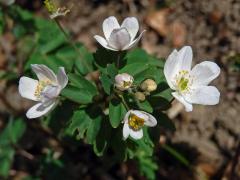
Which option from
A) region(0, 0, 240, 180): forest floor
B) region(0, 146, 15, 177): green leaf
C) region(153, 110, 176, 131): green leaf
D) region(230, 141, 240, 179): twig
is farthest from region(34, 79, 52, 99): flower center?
region(230, 141, 240, 179): twig

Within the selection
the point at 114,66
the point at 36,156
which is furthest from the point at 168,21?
the point at 114,66

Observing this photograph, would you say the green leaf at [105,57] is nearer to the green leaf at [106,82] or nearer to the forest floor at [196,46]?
the green leaf at [106,82]

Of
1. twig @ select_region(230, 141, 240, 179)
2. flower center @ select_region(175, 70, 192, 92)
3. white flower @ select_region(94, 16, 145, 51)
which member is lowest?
twig @ select_region(230, 141, 240, 179)

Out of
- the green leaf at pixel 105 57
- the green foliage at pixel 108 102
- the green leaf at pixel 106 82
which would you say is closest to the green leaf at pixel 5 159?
the green foliage at pixel 108 102

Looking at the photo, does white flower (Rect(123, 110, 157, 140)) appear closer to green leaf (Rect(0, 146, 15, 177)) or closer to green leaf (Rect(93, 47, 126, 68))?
green leaf (Rect(93, 47, 126, 68))

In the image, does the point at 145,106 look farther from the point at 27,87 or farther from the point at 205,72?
the point at 27,87

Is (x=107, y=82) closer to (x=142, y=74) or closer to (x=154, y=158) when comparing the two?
(x=142, y=74)

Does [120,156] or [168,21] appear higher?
[120,156]

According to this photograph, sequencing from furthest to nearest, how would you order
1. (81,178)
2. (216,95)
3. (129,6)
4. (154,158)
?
(129,6) < (81,178) < (154,158) < (216,95)
